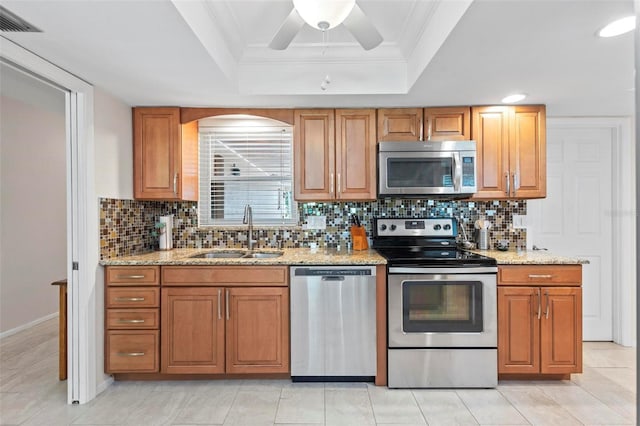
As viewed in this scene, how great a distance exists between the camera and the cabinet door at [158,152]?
295cm

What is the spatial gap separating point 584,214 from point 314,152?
266cm

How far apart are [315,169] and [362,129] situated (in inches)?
Answer: 20.3

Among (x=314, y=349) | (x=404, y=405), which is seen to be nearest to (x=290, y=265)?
(x=314, y=349)

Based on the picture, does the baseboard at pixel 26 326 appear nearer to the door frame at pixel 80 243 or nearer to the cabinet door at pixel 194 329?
the door frame at pixel 80 243

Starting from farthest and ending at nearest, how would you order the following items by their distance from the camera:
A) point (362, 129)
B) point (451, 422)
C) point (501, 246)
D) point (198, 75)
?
point (501, 246)
point (362, 129)
point (198, 75)
point (451, 422)

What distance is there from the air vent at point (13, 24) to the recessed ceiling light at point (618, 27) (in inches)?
108

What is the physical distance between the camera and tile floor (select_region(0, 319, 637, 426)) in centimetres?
214

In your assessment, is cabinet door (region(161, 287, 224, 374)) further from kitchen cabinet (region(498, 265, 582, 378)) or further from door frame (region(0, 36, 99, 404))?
kitchen cabinet (region(498, 265, 582, 378))

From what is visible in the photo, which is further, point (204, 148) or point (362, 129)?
point (204, 148)

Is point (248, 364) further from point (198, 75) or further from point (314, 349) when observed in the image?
point (198, 75)

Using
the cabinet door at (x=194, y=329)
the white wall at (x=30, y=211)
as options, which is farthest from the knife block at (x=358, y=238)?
the white wall at (x=30, y=211)

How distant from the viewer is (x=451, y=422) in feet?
6.94

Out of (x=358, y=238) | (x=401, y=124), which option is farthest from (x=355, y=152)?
(x=358, y=238)

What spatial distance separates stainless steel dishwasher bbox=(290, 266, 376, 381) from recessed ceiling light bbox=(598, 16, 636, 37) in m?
1.82
